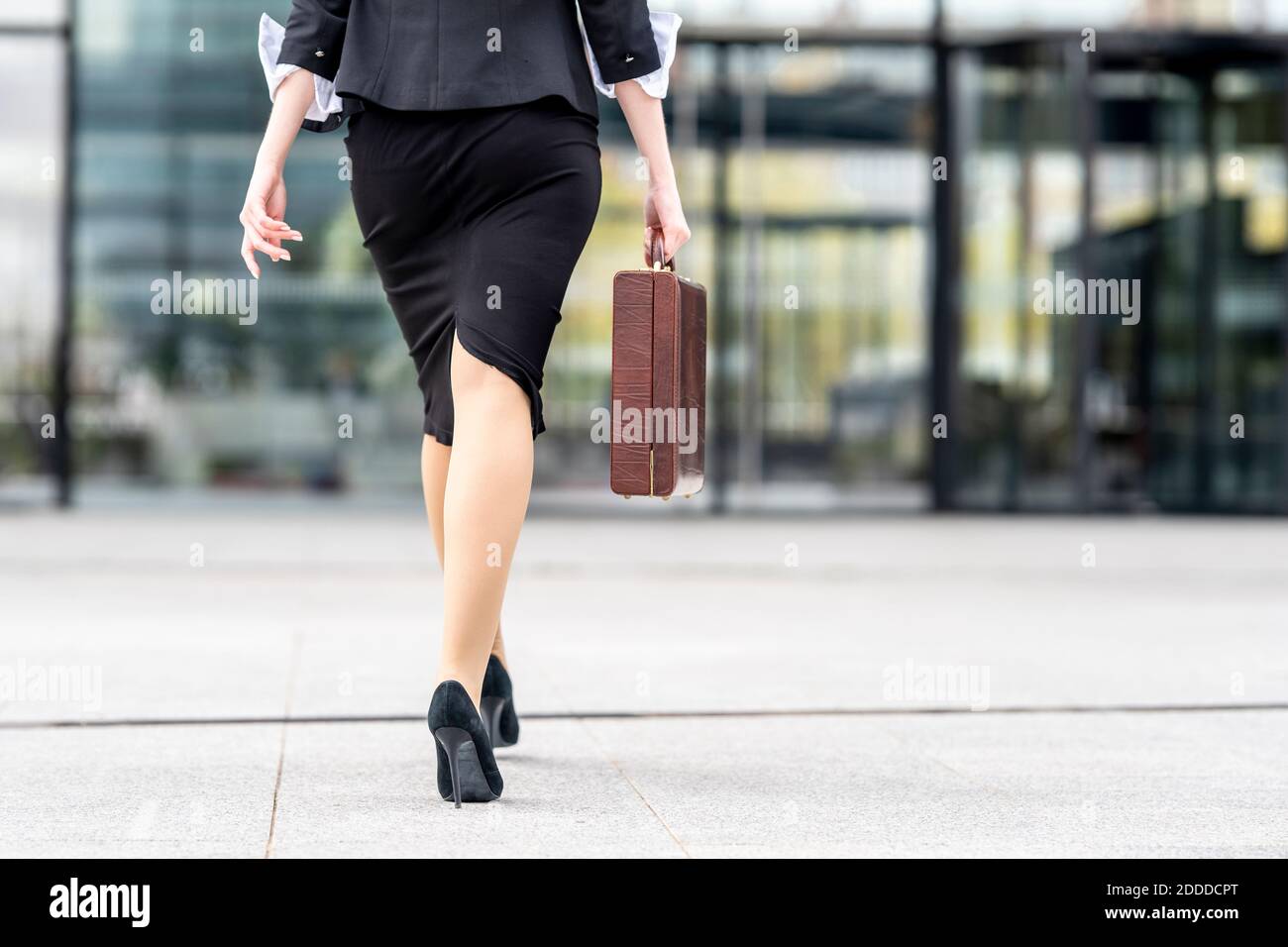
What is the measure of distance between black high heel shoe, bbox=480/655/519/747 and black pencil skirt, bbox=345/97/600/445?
53cm

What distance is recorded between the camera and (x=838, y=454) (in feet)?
43.7

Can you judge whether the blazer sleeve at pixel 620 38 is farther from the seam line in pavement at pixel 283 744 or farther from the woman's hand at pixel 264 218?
the seam line in pavement at pixel 283 744

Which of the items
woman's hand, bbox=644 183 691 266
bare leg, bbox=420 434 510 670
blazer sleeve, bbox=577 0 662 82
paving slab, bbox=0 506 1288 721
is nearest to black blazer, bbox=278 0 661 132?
blazer sleeve, bbox=577 0 662 82

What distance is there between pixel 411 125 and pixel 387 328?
10063 millimetres

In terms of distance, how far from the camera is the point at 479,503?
291cm

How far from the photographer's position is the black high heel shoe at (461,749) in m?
2.82

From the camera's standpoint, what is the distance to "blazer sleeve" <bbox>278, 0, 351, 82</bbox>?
121 inches

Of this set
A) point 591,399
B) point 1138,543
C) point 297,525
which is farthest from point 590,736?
point 591,399

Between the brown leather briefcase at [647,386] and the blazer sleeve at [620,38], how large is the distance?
1.27 feet

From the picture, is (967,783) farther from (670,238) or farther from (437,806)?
(670,238)

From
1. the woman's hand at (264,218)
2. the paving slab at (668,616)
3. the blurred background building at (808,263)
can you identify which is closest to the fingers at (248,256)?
the woman's hand at (264,218)

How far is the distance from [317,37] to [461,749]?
130 cm
